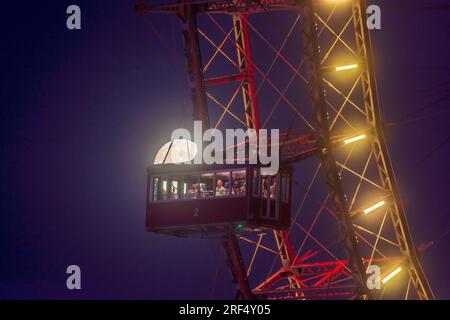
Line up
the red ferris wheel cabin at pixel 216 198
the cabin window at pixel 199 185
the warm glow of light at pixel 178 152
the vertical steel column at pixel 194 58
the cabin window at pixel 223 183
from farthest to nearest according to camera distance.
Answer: the vertical steel column at pixel 194 58 → the warm glow of light at pixel 178 152 → the cabin window at pixel 223 183 → the cabin window at pixel 199 185 → the red ferris wheel cabin at pixel 216 198

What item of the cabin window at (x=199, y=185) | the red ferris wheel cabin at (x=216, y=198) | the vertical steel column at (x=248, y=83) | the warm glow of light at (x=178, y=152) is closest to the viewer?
the red ferris wheel cabin at (x=216, y=198)

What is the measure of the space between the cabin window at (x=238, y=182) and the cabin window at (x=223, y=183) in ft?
0.57

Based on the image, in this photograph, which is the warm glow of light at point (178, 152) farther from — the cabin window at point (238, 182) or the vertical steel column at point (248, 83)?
the vertical steel column at point (248, 83)

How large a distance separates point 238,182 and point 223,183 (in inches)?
23.1

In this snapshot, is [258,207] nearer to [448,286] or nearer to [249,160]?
[249,160]

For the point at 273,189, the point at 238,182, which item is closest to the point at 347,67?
the point at 273,189

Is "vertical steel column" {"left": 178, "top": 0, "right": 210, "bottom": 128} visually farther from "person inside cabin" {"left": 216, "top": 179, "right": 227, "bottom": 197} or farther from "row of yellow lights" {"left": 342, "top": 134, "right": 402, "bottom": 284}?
"row of yellow lights" {"left": 342, "top": 134, "right": 402, "bottom": 284}

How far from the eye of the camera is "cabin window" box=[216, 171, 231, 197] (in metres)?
39.0

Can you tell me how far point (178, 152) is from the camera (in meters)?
39.7

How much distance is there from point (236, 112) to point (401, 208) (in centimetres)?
1447

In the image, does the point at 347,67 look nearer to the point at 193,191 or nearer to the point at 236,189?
the point at 236,189

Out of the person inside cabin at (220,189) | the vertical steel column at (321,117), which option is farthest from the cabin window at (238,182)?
the vertical steel column at (321,117)

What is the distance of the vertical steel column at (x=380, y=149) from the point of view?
41.9 m
